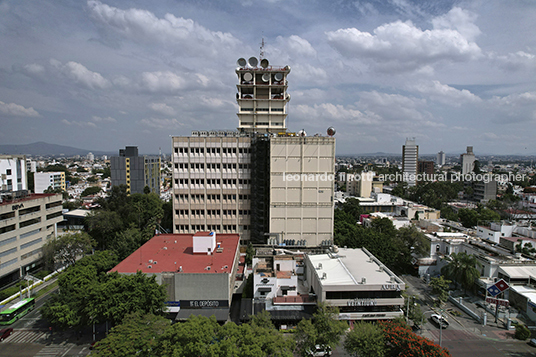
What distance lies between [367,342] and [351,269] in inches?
611

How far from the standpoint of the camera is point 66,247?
195 ft

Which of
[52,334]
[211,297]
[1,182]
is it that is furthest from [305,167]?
[1,182]

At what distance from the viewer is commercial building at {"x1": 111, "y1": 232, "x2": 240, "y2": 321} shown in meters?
41.8

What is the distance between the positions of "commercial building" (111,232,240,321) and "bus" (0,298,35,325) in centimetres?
1518

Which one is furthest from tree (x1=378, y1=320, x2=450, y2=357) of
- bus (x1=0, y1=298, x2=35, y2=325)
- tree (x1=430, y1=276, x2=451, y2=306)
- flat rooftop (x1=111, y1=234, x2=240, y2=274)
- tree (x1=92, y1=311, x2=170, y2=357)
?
bus (x1=0, y1=298, x2=35, y2=325)

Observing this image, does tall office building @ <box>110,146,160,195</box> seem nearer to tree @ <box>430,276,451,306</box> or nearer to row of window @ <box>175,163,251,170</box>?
row of window @ <box>175,163,251,170</box>

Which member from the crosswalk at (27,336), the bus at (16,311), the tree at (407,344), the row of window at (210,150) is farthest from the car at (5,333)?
the tree at (407,344)

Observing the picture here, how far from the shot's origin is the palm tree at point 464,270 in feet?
166

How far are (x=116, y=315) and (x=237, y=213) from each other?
124 feet

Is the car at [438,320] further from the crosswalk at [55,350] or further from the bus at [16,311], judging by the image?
the bus at [16,311]

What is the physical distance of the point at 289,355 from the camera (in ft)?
92.5

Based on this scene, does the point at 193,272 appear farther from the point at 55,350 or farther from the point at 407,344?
the point at 407,344

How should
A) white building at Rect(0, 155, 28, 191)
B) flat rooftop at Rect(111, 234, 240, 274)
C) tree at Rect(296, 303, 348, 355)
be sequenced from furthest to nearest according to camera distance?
white building at Rect(0, 155, 28, 191)
flat rooftop at Rect(111, 234, 240, 274)
tree at Rect(296, 303, 348, 355)

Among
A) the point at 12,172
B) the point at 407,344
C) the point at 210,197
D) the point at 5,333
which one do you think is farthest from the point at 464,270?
the point at 12,172
